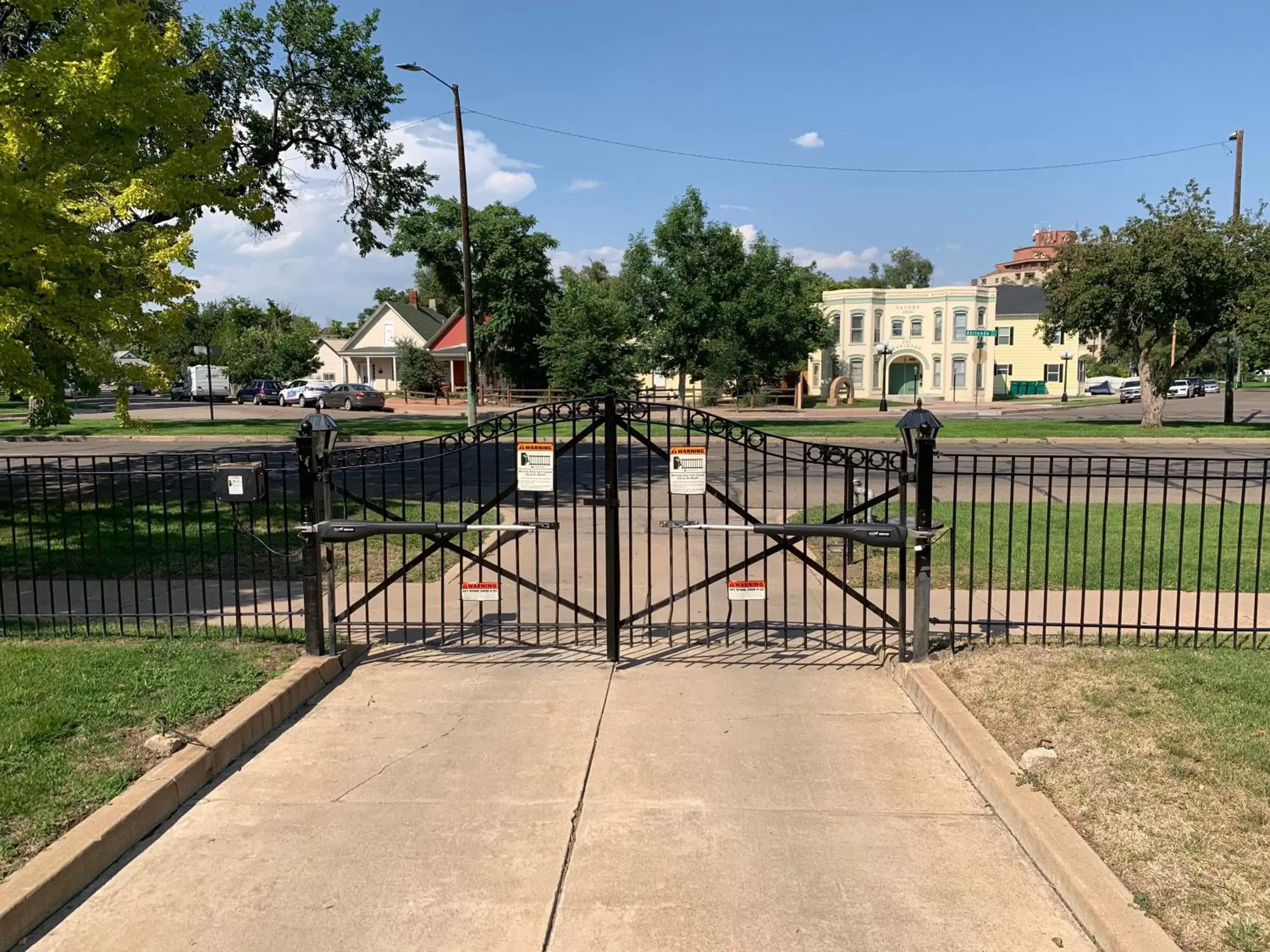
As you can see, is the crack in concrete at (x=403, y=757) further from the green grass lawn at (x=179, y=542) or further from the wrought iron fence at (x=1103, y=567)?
the wrought iron fence at (x=1103, y=567)

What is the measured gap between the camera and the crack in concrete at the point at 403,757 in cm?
469

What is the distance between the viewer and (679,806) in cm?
447

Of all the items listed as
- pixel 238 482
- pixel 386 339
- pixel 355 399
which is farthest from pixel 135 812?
pixel 386 339

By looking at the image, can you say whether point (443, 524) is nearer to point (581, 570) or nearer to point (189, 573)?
point (581, 570)

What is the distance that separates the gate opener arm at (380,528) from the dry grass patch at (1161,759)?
120 inches

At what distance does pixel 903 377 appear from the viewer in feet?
206

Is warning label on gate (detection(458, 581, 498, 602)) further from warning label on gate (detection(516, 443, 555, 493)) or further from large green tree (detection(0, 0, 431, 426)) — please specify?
large green tree (detection(0, 0, 431, 426))

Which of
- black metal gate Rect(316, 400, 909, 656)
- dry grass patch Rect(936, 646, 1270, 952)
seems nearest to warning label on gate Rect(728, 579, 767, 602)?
black metal gate Rect(316, 400, 909, 656)

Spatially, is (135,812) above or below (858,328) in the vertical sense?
below

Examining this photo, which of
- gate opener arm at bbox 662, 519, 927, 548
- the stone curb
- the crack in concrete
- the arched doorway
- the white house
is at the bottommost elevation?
the crack in concrete

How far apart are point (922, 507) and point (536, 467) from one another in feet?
8.61

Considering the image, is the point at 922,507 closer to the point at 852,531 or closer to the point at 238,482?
the point at 852,531

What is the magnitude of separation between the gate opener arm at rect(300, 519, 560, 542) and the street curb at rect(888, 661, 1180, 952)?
2.75m

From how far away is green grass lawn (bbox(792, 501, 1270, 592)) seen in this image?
8102 millimetres
